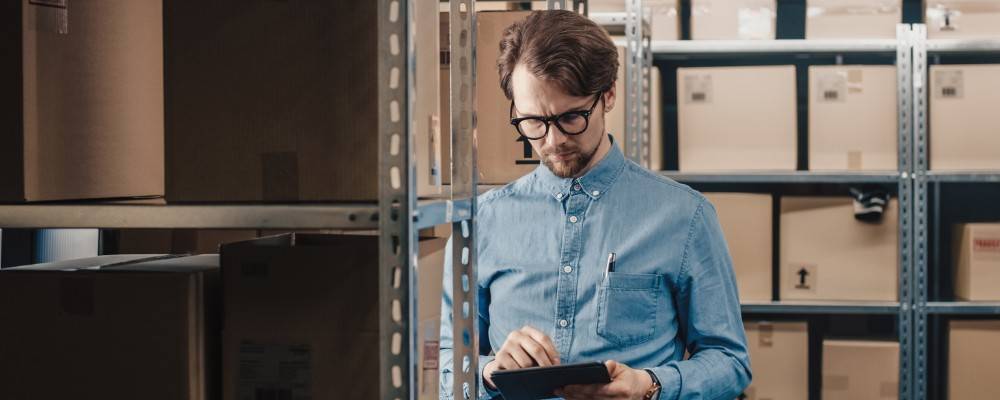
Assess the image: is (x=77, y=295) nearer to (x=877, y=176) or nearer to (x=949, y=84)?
(x=877, y=176)

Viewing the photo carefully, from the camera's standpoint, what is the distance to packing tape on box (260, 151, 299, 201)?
979mm

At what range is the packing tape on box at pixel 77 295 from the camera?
104 centimetres

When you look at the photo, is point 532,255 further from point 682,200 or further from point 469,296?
point 469,296

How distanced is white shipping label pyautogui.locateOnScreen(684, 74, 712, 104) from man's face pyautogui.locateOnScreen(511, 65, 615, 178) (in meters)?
1.56

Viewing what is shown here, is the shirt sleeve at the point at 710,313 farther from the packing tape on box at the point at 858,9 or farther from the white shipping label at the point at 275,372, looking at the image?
the packing tape on box at the point at 858,9

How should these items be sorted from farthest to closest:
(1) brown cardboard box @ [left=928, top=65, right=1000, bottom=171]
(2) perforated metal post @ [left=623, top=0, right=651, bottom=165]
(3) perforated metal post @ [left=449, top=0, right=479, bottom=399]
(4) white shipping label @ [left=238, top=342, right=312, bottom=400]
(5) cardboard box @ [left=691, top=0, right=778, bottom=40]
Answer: (5) cardboard box @ [left=691, top=0, right=778, bottom=40] < (1) brown cardboard box @ [left=928, top=65, right=1000, bottom=171] < (2) perforated metal post @ [left=623, top=0, right=651, bottom=165] < (3) perforated metal post @ [left=449, top=0, right=479, bottom=399] < (4) white shipping label @ [left=238, top=342, right=312, bottom=400]

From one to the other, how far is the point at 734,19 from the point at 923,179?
836 millimetres

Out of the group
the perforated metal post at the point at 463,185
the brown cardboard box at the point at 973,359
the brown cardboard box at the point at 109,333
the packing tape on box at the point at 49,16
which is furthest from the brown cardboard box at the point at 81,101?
the brown cardboard box at the point at 973,359

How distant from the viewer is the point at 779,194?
3363mm

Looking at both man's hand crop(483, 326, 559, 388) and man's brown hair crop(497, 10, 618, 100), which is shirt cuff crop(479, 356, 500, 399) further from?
man's brown hair crop(497, 10, 618, 100)

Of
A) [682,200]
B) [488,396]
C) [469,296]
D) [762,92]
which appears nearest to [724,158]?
[762,92]

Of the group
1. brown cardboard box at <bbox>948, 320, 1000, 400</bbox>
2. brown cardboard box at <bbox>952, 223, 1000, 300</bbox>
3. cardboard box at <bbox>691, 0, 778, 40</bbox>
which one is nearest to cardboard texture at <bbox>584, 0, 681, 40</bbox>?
cardboard box at <bbox>691, 0, 778, 40</bbox>

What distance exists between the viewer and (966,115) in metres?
3.05

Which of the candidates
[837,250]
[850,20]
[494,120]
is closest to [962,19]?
[850,20]
